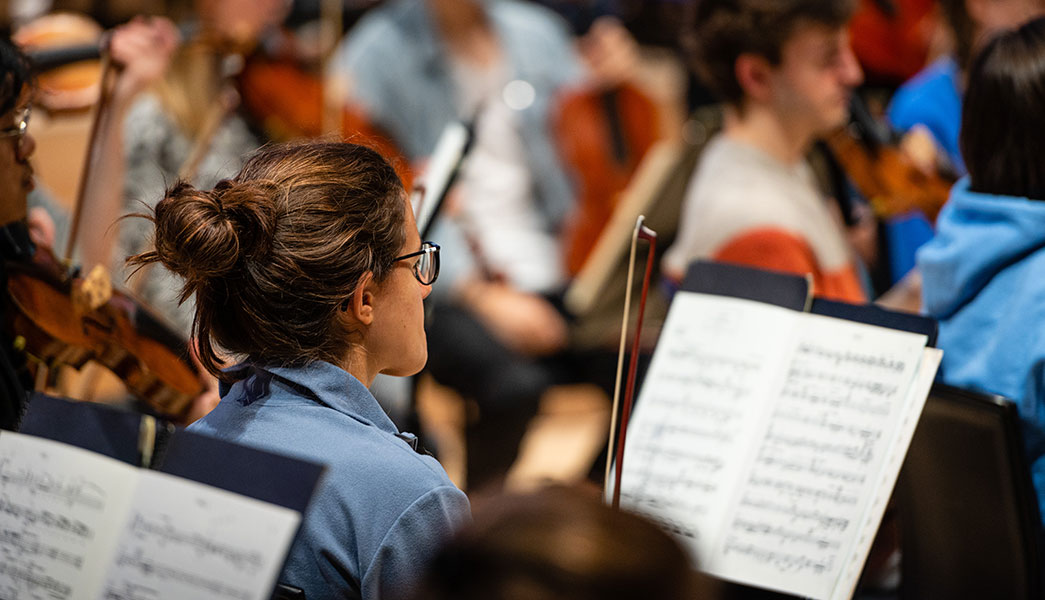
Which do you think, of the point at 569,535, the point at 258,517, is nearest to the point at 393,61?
the point at 258,517

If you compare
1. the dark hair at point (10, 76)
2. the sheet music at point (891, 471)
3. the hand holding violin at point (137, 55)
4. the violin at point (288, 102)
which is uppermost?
the dark hair at point (10, 76)

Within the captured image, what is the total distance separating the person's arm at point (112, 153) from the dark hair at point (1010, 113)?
1430 mm

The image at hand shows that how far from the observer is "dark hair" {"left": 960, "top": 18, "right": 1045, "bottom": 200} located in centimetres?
165

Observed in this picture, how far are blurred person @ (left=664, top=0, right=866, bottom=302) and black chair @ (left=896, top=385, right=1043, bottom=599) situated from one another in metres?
0.57

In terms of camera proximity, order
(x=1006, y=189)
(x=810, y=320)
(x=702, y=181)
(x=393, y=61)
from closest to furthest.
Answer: (x=810, y=320)
(x=1006, y=189)
(x=702, y=181)
(x=393, y=61)

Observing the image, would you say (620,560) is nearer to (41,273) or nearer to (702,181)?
(41,273)

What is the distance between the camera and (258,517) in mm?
926

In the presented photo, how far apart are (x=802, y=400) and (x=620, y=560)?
97cm

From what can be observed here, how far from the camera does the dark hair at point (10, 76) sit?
58.4 inches

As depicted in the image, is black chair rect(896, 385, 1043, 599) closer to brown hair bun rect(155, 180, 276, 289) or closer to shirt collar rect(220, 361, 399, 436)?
shirt collar rect(220, 361, 399, 436)

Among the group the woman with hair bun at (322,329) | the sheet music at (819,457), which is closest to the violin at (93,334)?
the woman with hair bun at (322,329)

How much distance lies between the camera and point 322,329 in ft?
3.87

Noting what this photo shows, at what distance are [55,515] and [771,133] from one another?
64.9 inches

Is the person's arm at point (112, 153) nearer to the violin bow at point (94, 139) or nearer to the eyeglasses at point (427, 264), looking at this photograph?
the violin bow at point (94, 139)
